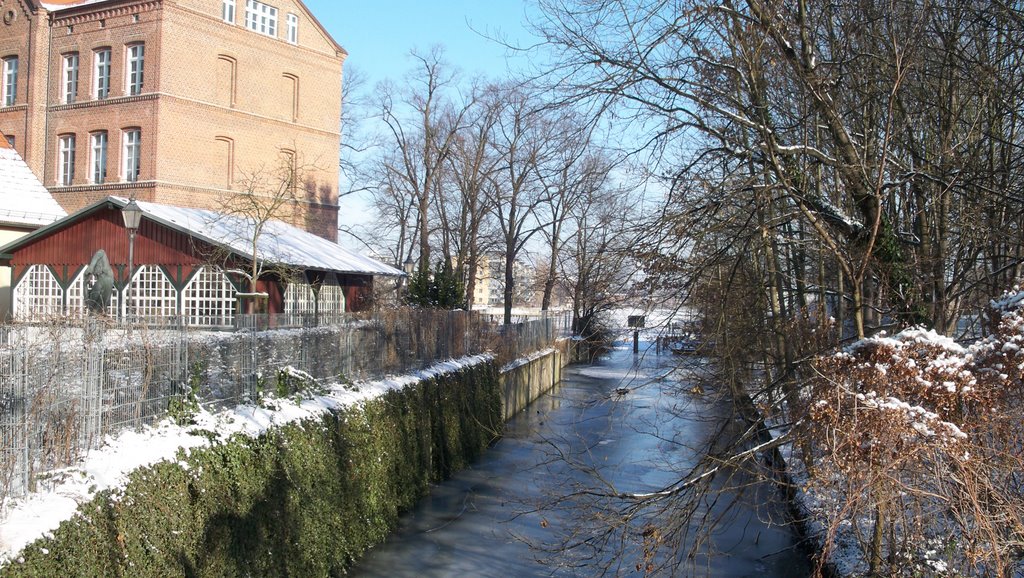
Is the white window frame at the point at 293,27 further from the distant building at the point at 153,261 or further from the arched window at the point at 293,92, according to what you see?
the distant building at the point at 153,261

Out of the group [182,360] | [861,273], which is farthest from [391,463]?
[861,273]

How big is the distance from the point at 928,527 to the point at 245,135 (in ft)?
99.4

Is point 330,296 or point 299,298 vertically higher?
point 330,296

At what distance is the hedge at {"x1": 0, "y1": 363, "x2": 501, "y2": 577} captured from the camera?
6430mm

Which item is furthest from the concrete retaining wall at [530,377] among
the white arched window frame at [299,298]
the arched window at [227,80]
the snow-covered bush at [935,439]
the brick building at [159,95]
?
the arched window at [227,80]

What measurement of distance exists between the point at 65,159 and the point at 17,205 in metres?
6.85

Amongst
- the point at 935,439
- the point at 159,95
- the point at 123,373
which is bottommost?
the point at 935,439

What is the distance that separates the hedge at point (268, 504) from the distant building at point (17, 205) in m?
16.2

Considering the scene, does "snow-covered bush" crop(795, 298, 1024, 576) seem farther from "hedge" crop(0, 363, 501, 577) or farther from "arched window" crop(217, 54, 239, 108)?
"arched window" crop(217, 54, 239, 108)

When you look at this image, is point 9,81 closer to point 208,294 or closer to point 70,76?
point 70,76

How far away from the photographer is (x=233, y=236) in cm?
2280

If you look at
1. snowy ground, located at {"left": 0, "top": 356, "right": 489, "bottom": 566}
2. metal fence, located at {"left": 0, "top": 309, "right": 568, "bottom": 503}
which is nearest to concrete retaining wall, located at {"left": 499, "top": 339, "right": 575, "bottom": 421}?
metal fence, located at {"left": 0, "top": 309, "right": 568, "bottom": 503}

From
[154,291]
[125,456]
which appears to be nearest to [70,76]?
[154,291]

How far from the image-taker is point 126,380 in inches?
297
